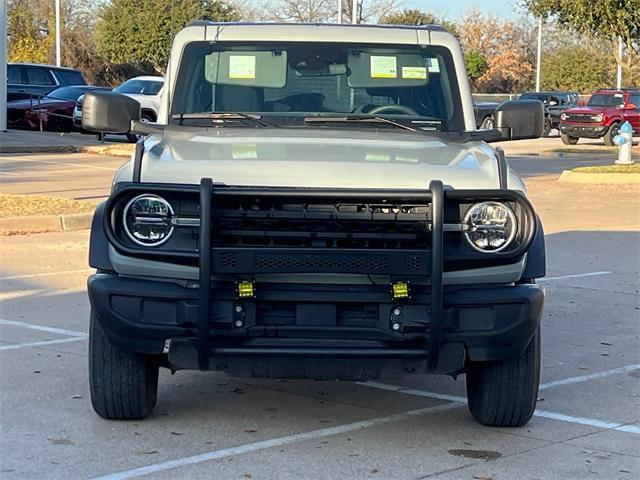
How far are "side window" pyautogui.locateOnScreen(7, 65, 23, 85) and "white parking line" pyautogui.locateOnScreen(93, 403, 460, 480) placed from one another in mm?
27656

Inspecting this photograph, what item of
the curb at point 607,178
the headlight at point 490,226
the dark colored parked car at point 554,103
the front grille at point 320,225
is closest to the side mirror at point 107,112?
the front grille at point 320,225

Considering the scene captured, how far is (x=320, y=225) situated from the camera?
16.4 feet

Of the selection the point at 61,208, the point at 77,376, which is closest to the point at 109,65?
the point at 61,208

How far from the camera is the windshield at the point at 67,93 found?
30.8 m

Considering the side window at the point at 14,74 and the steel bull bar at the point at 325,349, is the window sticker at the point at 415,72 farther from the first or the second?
the side window at the point at 14,74

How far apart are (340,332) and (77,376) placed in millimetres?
2462

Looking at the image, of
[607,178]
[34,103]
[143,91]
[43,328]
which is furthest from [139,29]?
[43,328]

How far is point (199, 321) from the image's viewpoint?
492 cm

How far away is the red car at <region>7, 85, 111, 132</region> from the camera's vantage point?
3075 centimetres

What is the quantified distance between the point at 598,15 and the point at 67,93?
14108mm

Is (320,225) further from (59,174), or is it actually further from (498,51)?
(498,51)

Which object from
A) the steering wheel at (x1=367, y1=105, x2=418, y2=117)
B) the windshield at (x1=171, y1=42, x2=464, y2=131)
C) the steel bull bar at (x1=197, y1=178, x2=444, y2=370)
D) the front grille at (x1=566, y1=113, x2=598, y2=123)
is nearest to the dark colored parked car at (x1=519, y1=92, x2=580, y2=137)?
the front grille at (x1=566, y1=113, x2=598, y2=123)

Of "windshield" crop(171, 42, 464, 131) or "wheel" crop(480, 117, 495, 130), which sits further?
"wheel" crop(480, 117, 495, 130)

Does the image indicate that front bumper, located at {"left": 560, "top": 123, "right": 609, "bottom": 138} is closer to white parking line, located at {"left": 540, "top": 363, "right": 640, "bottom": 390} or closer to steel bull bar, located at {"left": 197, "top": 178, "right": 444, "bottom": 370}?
white parking line, located at {"left": 540, "top": 363, "right": 640, "bottom": 390}
